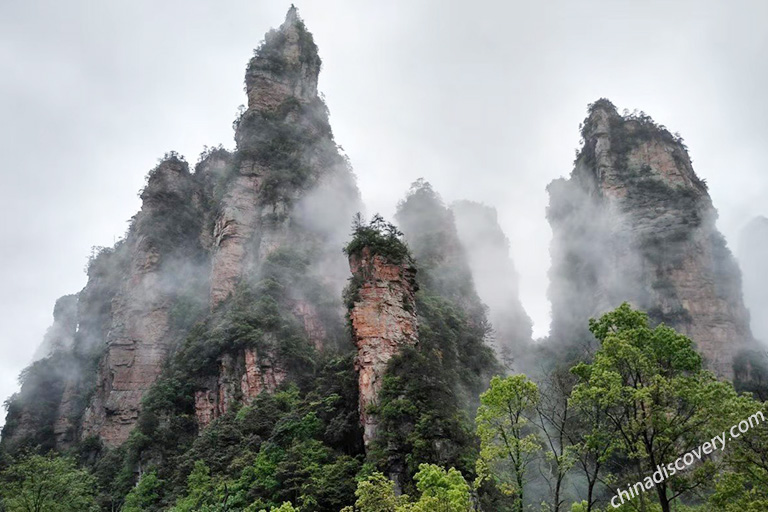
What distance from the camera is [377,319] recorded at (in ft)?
96.2

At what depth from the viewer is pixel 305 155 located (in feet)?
177

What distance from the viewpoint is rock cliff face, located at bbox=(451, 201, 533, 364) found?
7619 centimetres

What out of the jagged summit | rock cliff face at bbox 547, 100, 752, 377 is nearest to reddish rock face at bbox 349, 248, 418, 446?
the jagged summit

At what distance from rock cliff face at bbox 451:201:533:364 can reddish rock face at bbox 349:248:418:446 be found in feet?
146

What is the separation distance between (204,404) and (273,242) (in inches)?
584

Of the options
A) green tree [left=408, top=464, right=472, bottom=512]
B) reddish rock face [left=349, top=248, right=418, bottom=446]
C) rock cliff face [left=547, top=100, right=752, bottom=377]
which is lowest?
green tree [left=408, top=464, right=472, bottom=512]

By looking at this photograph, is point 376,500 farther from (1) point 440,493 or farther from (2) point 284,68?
(2) point 284,68

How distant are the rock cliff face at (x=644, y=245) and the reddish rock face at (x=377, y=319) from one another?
36142 mm

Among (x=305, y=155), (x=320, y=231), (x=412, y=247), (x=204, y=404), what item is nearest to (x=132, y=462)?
(x=204, y=404)

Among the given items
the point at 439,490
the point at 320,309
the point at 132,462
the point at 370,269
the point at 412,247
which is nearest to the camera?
the point at 439,490

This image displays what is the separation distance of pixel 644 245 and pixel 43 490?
189 feet

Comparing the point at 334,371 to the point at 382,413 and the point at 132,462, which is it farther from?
the point at 132,462

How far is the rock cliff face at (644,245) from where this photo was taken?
180ft

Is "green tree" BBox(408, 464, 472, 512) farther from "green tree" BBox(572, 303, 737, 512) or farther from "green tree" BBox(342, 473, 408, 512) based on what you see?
"green tree" BBox(572, 303, 737, 512)
